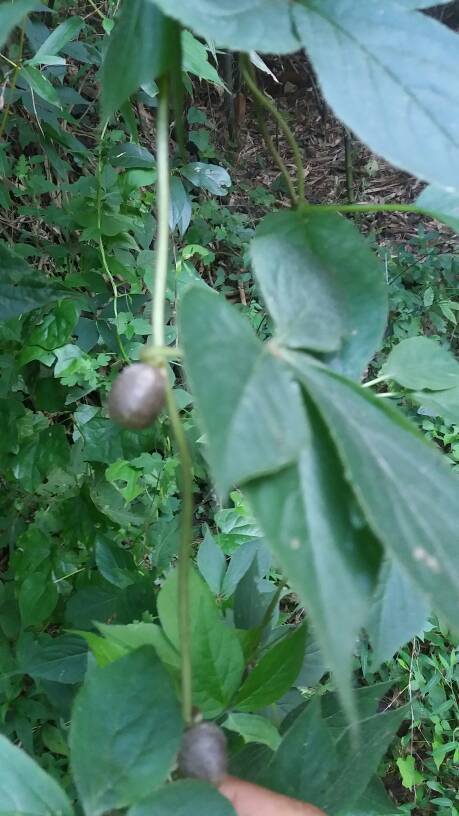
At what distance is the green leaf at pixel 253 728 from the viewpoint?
18.4 inches

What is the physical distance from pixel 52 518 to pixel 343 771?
598 mm

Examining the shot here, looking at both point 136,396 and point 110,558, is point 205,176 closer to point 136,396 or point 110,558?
point 110,558

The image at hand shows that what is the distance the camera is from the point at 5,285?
512mm

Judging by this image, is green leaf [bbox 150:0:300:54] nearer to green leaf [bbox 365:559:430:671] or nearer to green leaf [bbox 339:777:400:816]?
green leaf [bbox 365:559:430:671]

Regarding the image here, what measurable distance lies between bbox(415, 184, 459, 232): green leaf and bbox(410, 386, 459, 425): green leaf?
143 millimetres

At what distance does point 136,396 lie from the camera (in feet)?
0.88

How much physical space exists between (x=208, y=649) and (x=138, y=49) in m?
0.36

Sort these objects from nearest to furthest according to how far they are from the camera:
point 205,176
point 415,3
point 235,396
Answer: point 235,396
point 415,3
point 205,176

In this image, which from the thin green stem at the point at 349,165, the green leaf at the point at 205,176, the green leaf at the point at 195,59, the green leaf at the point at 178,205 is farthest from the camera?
the thin green stem at the point at 349,165

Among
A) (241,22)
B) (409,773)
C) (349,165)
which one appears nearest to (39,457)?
(241,22)

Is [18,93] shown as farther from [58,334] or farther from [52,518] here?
[52,518]

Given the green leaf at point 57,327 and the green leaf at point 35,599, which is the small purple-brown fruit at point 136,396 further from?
the green leaf at point 35,599

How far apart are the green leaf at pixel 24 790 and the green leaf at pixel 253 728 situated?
0.48ft

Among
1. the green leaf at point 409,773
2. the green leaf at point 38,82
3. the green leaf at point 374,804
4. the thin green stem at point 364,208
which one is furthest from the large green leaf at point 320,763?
the green leaf at point 409,773
